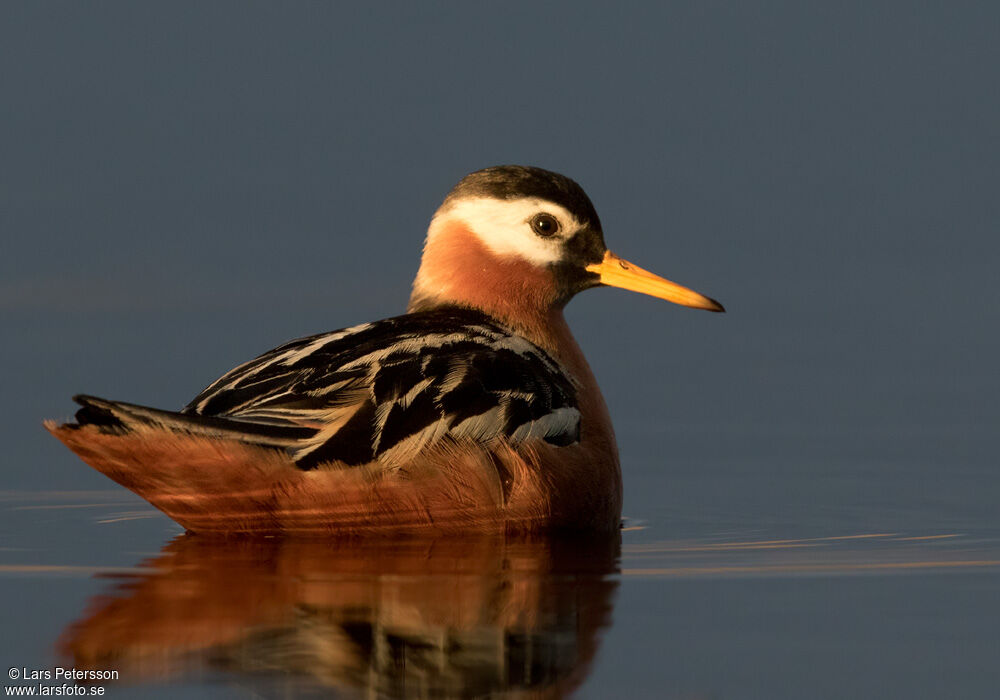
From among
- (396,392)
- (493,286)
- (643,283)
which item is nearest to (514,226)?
(493,286)

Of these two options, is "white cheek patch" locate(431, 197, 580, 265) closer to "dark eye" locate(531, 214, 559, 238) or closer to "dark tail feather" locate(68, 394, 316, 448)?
"dark eye" locate(531, 214, 559, 238)

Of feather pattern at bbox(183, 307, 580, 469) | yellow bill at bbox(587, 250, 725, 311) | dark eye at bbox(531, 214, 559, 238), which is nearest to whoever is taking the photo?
feather pattern at bbox(183, 307, 580, 469)

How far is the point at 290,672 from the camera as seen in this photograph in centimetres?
690

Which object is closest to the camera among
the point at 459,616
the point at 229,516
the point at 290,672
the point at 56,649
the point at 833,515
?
the point at 290,672

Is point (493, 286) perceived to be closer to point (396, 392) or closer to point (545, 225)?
point (545, 225)

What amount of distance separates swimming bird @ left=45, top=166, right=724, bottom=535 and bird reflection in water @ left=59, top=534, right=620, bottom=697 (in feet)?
0.84

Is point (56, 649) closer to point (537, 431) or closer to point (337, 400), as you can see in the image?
point (337, 400)

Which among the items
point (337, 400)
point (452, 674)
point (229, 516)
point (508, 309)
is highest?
point (508, 309)

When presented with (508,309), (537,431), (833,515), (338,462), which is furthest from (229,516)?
(833,515)

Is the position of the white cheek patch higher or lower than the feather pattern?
higher

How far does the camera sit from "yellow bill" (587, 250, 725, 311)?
12.3 m

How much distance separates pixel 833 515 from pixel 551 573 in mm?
3266

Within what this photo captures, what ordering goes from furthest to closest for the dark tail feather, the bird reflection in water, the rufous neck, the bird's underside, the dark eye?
1. the dark eye
2. the rufous neck
3. the bird's underside
4. the dark tail feather
5. the bird reflection in water

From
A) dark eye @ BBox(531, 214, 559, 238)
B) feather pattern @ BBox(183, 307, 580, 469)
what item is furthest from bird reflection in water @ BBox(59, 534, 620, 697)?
dark eye @ BBox(531, 214, 559, 238)
